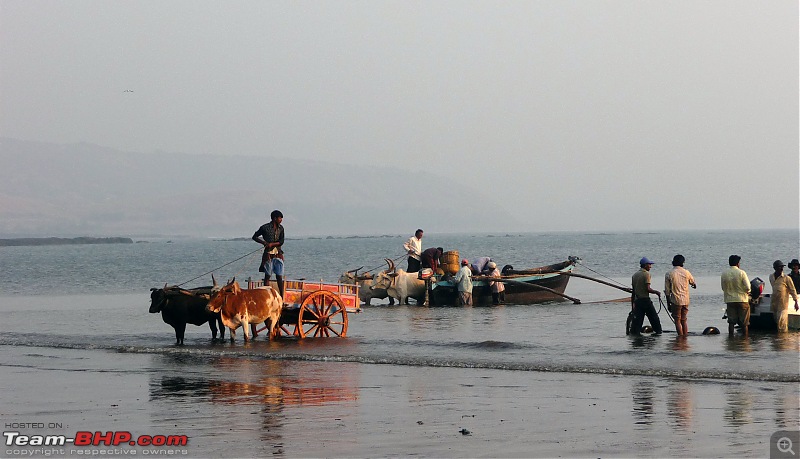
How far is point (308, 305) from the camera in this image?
21438 millimetres

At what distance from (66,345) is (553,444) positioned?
15.2m

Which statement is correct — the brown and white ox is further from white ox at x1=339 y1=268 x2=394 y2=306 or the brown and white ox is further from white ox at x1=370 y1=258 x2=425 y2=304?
white ox at x1=339 y1=268 x2=394 y2=306

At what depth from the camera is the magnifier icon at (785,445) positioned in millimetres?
9579

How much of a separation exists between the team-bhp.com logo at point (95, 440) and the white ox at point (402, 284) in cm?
2500

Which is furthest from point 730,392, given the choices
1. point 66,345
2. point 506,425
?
point 66,345

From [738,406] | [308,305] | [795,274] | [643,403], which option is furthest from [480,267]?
[738,406]

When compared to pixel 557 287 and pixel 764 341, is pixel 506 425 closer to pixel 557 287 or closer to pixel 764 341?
pixel 764 341

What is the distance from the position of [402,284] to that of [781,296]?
1721 centimetres

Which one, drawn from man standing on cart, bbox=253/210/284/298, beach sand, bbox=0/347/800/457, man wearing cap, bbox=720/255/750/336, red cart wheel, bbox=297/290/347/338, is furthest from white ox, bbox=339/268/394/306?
beach sand, bbox=0/347/800/457

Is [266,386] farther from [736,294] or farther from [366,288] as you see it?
[366,288]

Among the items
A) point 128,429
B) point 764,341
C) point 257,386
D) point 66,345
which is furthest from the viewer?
point 66,345

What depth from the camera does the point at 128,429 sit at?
36.5ft

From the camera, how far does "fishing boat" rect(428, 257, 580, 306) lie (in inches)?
1385

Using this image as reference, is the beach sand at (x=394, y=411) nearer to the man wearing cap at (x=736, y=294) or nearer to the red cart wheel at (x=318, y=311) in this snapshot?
the red cart wheel at (x=318, y=311)
